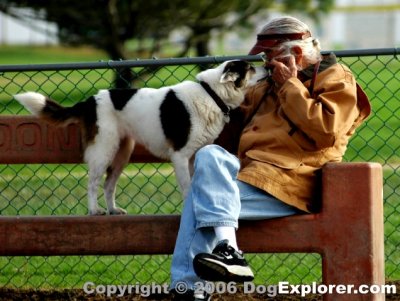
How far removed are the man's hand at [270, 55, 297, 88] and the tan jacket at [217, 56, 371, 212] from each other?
62 millimetres

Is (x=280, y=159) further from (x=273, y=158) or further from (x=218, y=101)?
(x=218, y=101)

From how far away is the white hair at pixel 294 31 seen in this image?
476 cm

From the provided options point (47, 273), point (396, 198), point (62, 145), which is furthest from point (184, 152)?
point (396, 198)

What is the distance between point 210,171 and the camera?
4.38 metres

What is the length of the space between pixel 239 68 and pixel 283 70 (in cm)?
68

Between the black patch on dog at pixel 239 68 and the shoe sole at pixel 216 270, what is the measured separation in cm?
137

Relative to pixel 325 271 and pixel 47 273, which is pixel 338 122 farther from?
pixel 47 273

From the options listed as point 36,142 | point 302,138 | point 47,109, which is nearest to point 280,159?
point 302,138

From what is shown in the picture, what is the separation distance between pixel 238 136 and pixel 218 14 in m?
23.3

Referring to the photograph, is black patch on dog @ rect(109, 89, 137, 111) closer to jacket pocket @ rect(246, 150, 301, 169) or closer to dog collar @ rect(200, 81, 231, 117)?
dog collar @ rect(200, 81, 231, 117)

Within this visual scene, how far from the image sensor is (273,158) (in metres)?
4.58

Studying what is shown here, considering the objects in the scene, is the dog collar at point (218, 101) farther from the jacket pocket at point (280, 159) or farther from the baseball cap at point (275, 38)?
the jacket pocket at point (280, 159)

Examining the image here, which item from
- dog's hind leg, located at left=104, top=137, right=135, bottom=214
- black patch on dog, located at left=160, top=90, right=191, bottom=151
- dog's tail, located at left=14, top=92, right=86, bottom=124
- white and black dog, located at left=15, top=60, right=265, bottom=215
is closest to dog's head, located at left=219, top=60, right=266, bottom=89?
white and black dog, located at left=15, top=60, right=265, bottom=215

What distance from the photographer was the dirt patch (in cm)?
553
